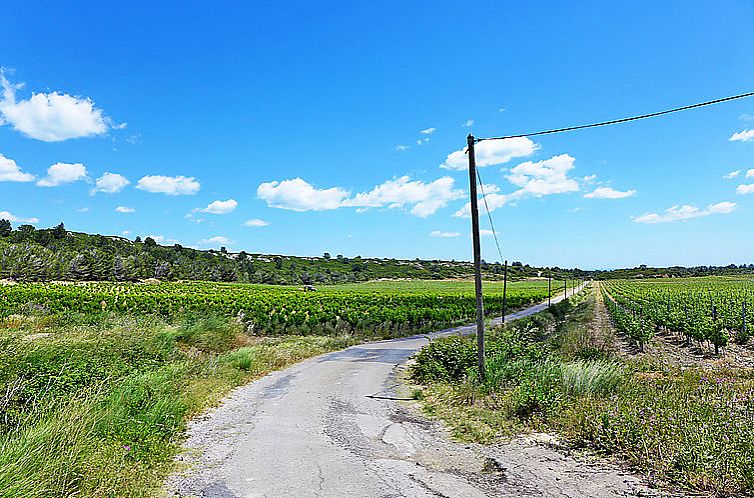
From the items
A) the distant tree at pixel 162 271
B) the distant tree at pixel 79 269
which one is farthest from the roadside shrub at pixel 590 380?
the distant tree at pixel 162 271

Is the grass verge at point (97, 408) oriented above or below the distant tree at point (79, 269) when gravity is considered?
below

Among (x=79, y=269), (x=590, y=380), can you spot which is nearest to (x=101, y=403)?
(x=590, y=380)

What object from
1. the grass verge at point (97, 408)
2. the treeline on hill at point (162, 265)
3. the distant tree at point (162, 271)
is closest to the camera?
the grass verge at point (97, 408)

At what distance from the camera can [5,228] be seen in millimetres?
112125

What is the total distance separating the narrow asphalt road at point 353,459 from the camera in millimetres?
5926

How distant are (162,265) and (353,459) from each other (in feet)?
363

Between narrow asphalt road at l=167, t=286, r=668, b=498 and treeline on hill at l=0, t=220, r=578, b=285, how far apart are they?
80.7 metres

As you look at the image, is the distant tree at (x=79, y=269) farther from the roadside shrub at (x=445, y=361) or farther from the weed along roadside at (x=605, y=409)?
the weed along roadside at (x=605, y=409)

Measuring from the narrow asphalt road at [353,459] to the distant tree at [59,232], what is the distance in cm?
12685

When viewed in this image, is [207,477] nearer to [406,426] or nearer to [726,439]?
[406,426]

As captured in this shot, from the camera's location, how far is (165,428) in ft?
26.5

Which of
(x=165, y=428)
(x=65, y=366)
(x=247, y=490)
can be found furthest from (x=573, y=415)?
(x=65, y=366)

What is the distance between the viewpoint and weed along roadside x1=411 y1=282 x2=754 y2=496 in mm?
5852

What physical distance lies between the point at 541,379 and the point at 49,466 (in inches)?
312
